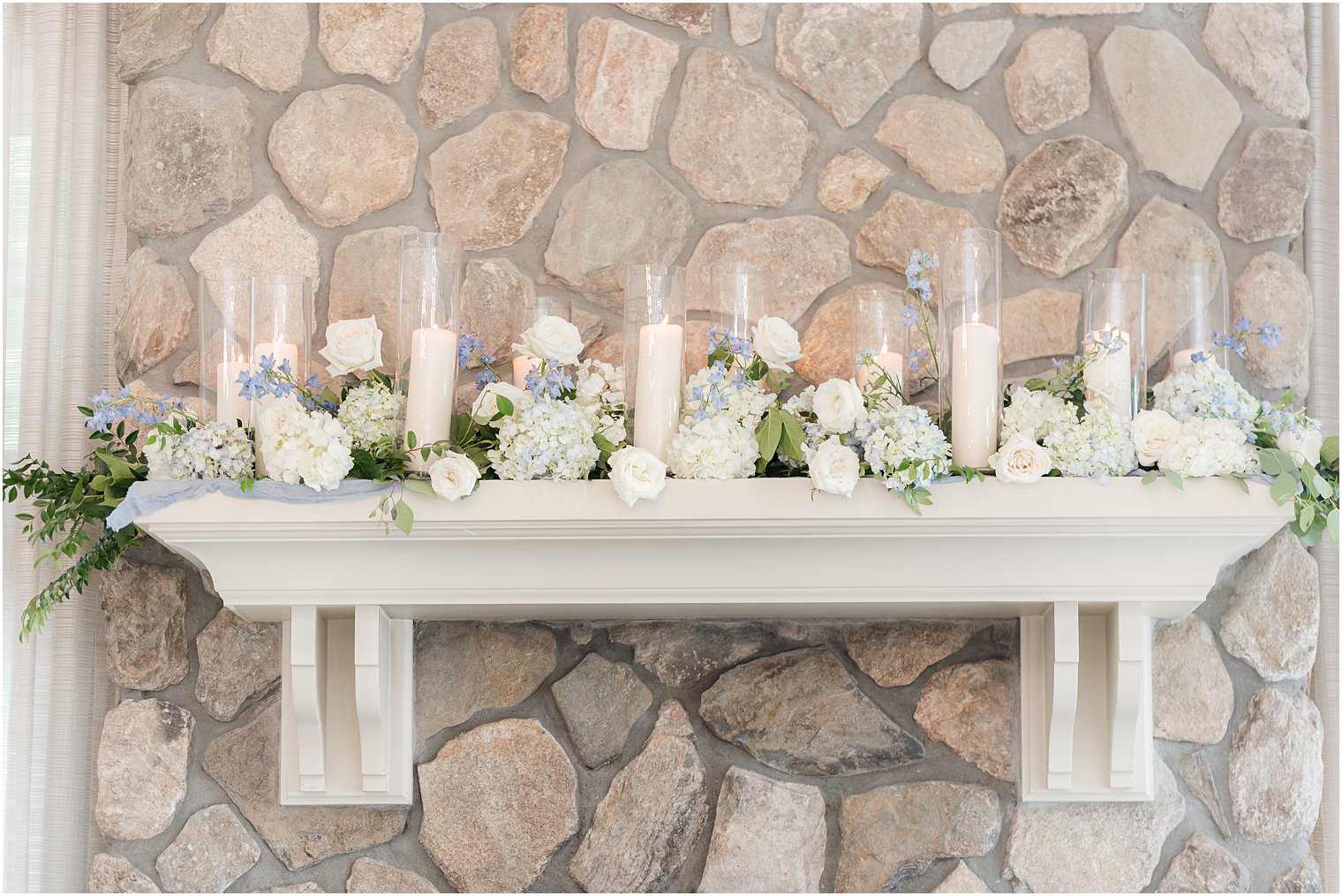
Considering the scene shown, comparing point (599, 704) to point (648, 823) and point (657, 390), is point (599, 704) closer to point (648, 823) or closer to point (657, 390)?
point (648, 823)

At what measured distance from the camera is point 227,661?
5.77 feet

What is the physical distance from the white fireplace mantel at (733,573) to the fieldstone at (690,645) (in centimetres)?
5

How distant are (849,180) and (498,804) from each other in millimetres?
1062

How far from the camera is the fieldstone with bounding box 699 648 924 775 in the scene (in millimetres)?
1703

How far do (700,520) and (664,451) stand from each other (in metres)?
0.11

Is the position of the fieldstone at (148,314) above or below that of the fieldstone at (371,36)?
below

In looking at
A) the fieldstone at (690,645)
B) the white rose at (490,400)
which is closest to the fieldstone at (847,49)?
the white rose at (490,400)

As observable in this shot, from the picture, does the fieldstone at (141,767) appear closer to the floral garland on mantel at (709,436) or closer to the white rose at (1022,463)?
the floral garland on mantel at (709,436)

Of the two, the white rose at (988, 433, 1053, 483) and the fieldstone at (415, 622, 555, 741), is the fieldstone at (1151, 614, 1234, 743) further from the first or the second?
the fieldstone at (415, 622, 555, 741)

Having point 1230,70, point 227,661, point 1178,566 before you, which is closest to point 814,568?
point 1178,566

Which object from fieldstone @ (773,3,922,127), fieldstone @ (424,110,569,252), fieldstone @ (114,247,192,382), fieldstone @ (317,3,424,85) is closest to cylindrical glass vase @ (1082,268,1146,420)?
fieldstone @ (773,3,922,127)

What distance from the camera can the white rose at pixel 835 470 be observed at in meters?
1.42

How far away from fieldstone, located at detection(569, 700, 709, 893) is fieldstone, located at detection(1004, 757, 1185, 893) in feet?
1.49

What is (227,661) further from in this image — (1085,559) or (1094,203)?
(1094,203)
